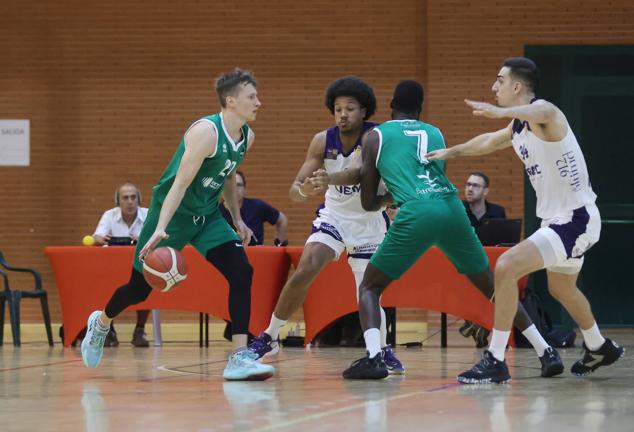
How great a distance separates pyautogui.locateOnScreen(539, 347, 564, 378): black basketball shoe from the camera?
6.89 meters

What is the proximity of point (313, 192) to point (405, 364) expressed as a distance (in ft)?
6.54

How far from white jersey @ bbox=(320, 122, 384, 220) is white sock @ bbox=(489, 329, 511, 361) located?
4.95ft

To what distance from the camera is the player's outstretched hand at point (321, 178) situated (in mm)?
6941

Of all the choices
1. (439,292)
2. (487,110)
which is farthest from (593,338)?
(439,292)

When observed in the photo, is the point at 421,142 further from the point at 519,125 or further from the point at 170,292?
the point at 170,292

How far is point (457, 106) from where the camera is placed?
13664 mm

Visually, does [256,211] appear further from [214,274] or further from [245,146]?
[245,146]

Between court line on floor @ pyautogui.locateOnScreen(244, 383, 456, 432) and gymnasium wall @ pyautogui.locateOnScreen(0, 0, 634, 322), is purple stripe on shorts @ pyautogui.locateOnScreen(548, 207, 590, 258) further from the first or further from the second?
gymnasium wall @ pyautogui.locateOnScreen(0, 0, 634, 322)

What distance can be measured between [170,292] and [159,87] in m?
4.31

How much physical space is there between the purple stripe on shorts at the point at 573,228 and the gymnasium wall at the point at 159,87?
7.14 m

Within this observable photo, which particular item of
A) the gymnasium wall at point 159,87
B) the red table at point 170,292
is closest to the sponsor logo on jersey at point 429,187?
the red table at point 170,292

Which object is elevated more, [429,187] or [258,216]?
[429,187]

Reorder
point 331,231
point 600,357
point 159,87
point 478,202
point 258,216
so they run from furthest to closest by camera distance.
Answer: point 159,87 → point 258,216 → point 478,202 → point 331,231 → point 600,357

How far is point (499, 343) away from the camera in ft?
21.2
